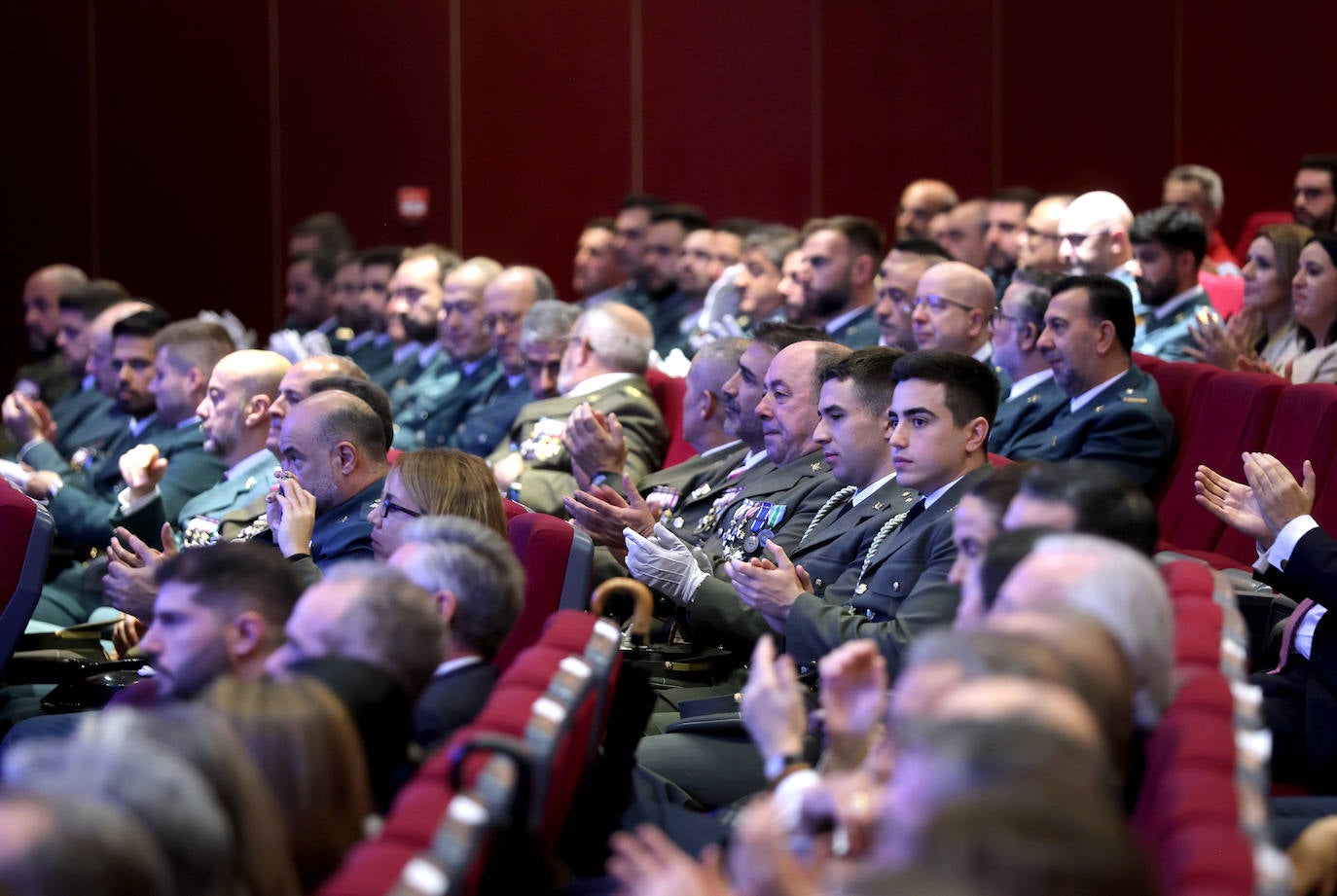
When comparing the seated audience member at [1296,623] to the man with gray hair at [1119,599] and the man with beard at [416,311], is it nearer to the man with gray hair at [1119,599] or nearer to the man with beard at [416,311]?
the man with gray hair at [1119,599]

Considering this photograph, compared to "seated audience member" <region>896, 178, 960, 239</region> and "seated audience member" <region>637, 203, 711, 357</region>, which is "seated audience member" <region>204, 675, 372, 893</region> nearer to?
"seated audience member" <region>637, 203, 711, 357</region>

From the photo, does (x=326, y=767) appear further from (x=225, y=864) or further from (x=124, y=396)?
(x=124, y=396)

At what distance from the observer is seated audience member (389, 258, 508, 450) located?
579 cm

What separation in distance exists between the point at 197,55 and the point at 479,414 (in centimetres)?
412

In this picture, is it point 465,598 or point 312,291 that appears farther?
point 312,291

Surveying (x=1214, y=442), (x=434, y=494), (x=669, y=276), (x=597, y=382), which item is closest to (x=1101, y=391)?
(x=1214, y=442)

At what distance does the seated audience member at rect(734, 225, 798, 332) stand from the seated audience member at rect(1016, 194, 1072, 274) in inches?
33.4

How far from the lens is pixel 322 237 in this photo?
7.98 metres

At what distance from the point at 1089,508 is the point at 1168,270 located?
323cm

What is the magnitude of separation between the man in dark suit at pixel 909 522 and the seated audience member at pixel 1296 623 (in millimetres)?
464

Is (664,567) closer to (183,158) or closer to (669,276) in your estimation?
(669,276)

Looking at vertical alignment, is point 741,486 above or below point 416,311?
below

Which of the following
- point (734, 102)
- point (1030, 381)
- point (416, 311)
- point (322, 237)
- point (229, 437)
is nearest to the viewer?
point (229, 437)

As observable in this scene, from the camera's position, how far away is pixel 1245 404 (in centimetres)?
346
